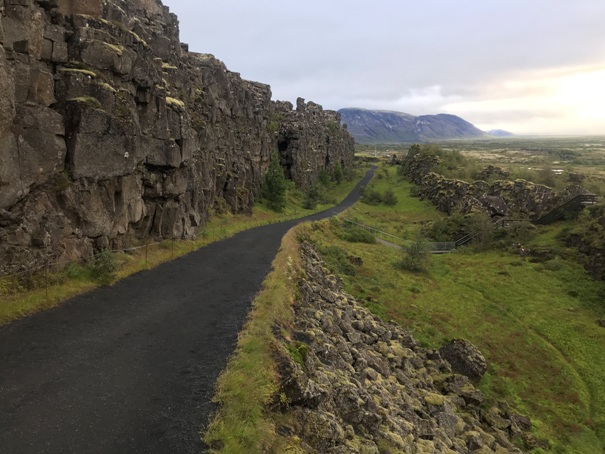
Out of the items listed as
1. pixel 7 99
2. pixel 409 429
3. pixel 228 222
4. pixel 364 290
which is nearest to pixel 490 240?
pixel 364 290

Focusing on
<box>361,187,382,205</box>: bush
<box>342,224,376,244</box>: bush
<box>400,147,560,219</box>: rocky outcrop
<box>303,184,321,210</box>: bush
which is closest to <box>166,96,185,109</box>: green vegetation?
<box>342,224,376,244</box>: bush

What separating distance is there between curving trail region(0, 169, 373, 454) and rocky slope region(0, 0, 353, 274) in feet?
16.6

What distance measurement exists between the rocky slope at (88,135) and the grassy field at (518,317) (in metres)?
22.0

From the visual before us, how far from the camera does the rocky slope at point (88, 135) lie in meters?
20.8

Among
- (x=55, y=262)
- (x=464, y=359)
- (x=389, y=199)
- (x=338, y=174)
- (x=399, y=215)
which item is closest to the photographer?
(x=55, y=262)

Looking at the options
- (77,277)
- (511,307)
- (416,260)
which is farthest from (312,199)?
(77,277)

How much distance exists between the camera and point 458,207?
85.2 m

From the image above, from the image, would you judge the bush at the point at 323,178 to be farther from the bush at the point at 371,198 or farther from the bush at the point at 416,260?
the bush at the point at 416,260

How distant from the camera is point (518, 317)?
40906 mm

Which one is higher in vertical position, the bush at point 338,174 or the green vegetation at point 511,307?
the bush at point 338,174

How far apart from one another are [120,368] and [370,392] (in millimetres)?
11618

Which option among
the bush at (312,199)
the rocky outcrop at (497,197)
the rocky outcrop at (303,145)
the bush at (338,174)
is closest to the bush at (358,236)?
the bush at (312,199)

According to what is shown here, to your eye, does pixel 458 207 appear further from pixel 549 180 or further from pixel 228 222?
pixel 228 222

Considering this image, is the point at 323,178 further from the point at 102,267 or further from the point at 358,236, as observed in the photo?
the point at 102,267
